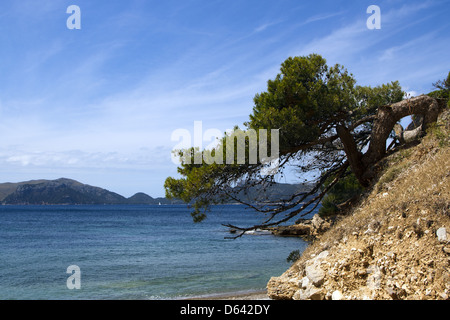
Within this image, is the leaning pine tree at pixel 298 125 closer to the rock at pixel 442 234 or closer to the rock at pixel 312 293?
the rock at pixel 312 293

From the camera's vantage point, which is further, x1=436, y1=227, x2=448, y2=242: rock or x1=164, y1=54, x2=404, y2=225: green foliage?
x1=164, y1=54, x2=404, y2=225: green foliage

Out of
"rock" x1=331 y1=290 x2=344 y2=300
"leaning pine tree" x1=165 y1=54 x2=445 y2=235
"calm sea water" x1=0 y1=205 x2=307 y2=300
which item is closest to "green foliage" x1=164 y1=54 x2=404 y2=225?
"leaning pine tree" x1=165 y1=54 x2=445 y2=235

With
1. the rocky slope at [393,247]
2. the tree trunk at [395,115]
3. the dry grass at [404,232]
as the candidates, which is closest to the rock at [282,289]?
the rocky slope at [393,247]

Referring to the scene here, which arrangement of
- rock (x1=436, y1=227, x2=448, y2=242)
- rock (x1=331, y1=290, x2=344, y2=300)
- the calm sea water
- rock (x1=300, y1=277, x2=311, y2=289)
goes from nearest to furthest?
rock (x1=436, y1=227, x2=448, y2=242) < rock (x1=331, y1=290, x2=344, y2=300) < rock (x1=300, y1=277, x2=311, y2=289) < the calm sea water

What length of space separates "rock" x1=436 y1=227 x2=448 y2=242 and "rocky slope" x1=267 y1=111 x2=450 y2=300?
18 millimetres

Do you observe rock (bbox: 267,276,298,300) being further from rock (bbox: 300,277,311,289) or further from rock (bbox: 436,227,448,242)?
rock (bbox: 436,227,448,242)

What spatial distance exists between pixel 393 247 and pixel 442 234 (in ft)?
3.61

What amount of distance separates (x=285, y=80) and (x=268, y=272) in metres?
11.9

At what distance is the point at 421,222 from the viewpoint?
8375 millimetres

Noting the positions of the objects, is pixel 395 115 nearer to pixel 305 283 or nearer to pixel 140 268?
pixel 305 283

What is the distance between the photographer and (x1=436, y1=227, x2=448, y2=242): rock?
7598mm

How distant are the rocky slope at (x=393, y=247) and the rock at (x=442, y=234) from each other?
0.06 feet

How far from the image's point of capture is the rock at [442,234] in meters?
7.60

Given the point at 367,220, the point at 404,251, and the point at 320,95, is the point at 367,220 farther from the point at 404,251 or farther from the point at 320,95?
the point at 320,95
